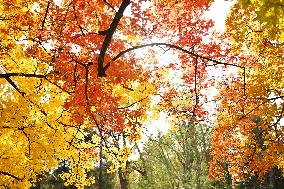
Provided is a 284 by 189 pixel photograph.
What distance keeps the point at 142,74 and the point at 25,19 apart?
415cm

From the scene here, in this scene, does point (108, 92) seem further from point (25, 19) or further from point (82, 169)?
point (82, 169)

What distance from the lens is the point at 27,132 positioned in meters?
10.9

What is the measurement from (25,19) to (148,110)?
6.40m

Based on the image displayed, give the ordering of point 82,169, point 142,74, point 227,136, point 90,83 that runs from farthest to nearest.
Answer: point 227,136 → point 82,169 → point 142,74 → point 90,83

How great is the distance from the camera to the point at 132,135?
13.4 m

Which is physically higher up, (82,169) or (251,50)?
(251,50)

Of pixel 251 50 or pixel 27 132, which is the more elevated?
pixel 251 50

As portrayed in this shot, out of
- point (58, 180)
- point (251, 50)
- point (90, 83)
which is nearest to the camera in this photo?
point (90, 83)

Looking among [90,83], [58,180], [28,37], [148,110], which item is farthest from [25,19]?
[58,180]

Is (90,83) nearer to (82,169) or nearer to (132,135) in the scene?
(132,135)

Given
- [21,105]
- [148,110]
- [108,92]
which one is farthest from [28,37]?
[148,110]

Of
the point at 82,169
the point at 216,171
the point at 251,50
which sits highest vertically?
the point at 251,50

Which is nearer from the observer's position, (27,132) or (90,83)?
(90,83)

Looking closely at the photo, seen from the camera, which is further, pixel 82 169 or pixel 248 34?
pixel 82 169
